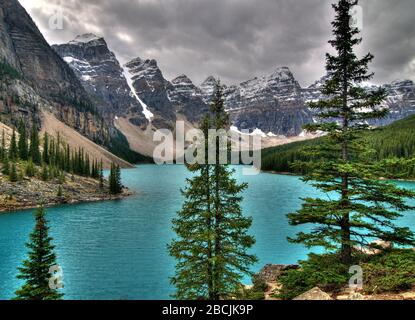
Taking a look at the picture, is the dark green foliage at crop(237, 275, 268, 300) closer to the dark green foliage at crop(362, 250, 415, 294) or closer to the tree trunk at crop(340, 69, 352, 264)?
the tree trunk at crop(340, 69, 352, 264)

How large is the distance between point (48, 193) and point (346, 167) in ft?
297

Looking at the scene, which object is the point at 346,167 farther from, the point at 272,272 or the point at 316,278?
the point at 272,272

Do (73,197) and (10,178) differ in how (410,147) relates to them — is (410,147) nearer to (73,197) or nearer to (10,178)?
(73,197)

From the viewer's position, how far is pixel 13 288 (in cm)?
3312

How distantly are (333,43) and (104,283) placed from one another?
3113cm

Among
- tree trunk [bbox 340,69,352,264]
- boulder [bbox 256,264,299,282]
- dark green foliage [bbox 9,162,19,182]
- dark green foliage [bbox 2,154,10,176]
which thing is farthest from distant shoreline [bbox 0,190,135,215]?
tree trunk [bbox 340,69,352,264]

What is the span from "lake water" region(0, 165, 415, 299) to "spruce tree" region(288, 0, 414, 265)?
1840cm

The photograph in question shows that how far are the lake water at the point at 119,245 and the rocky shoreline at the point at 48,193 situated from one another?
22.5 ft

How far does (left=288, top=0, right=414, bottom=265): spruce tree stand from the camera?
19.3m

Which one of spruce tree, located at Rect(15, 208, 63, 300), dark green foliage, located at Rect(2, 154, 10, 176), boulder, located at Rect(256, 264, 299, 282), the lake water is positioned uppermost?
dark green foliage, located at Rect(2, 154, 10, 176)

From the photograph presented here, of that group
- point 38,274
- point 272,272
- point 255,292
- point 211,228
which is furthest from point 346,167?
point 38,274

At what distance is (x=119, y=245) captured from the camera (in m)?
50.7

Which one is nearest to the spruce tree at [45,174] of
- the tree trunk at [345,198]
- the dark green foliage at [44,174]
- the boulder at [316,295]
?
the dark green foliage at [44,174]

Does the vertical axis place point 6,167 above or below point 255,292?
above
